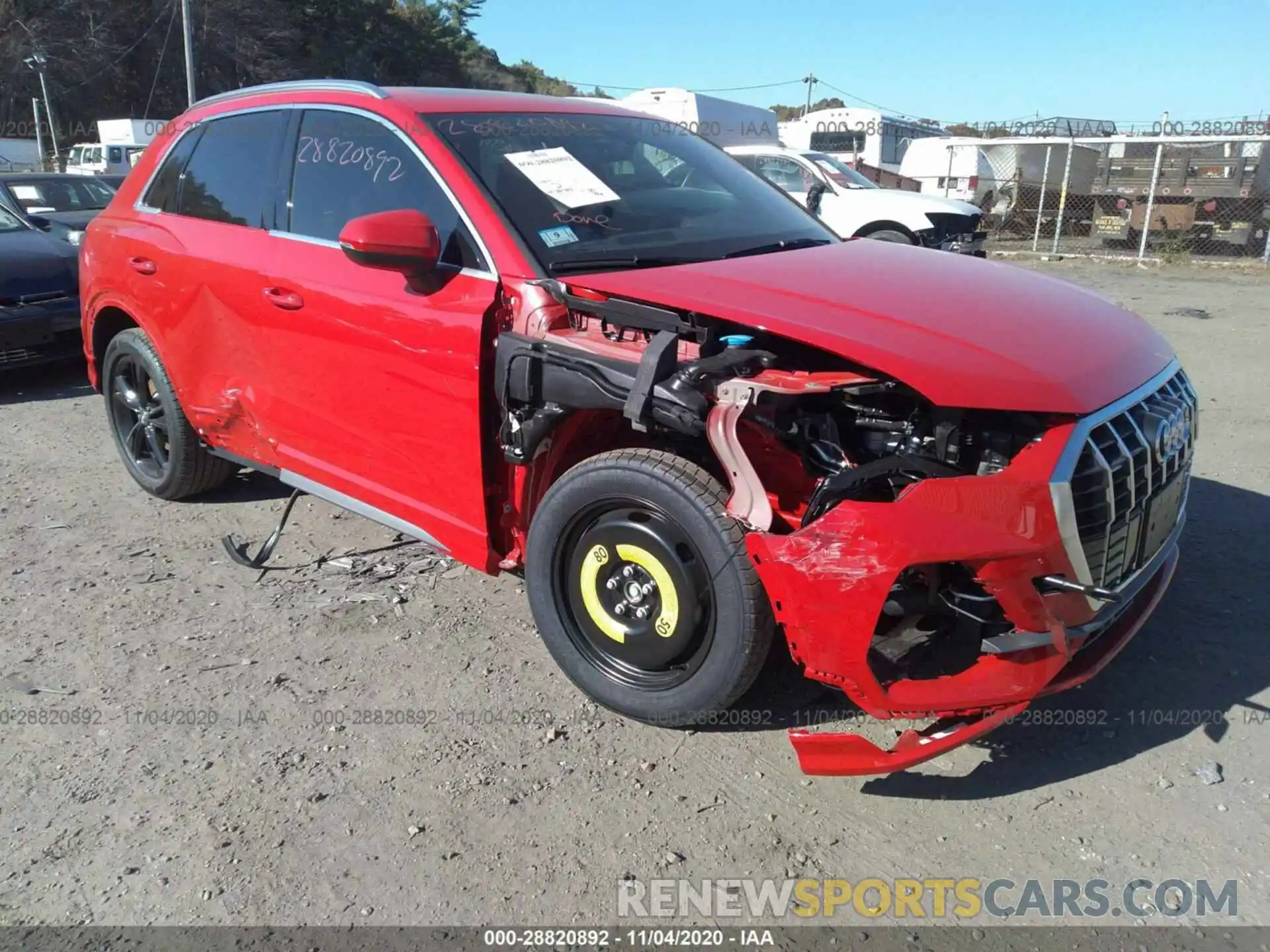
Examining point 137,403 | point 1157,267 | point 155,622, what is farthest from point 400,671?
point 1157,267

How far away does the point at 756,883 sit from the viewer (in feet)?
7.65

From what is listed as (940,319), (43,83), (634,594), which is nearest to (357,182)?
(634,594)

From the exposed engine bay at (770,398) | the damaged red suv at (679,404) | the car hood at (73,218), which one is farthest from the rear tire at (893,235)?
the exposed engine bay at (770,398)

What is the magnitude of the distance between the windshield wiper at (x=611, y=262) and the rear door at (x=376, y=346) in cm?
22

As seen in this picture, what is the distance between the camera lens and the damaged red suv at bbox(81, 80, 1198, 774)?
2348 millimetres

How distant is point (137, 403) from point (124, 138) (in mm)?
31292

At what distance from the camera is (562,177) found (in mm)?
3309

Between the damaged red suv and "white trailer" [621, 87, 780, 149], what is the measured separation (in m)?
14.6

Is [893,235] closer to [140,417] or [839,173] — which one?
[839,173]

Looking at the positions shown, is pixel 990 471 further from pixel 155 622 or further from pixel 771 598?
pixel 155 622

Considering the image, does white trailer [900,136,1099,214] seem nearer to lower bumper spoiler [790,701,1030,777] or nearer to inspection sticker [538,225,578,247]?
inspection sticker [538,225,578,247]

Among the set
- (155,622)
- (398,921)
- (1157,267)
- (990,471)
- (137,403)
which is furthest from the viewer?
(1157,267)

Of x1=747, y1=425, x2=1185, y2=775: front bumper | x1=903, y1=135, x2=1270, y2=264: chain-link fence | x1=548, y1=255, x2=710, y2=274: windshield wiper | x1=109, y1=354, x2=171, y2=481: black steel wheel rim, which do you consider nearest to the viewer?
x1=747, y1=425, x2=1185, y2=775: front bumper

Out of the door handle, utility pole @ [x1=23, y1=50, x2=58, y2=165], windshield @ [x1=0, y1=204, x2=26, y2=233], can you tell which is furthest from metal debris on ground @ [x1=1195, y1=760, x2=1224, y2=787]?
utility pole @ [x1=23, y1=50, x2=58, y2=165]
